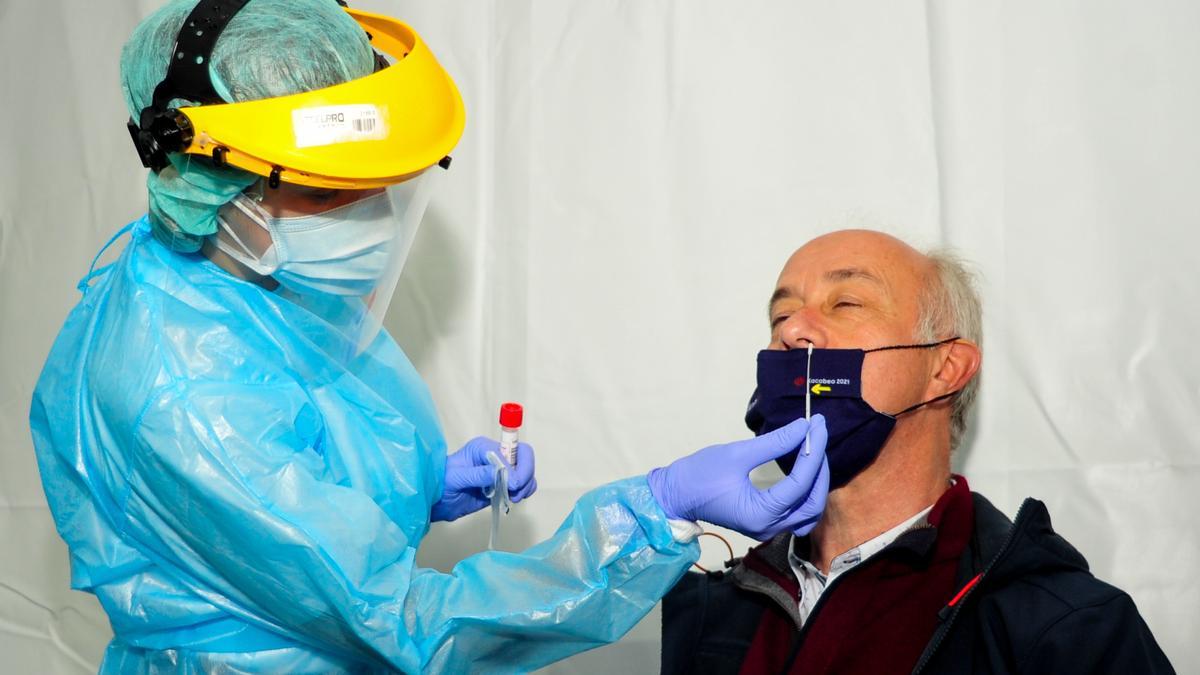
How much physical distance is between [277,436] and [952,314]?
3.92ft

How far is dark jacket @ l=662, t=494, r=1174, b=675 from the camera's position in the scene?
66.7 inches

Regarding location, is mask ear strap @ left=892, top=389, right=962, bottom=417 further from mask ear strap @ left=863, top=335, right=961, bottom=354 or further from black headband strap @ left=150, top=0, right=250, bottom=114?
black headband strap @ left=150, top=0, right=250, bottom=114

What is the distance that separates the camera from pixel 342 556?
152 cm

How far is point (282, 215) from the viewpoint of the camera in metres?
1.66

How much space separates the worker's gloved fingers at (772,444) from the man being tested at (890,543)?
0.19 metres

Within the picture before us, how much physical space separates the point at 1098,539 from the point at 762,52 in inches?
49.4

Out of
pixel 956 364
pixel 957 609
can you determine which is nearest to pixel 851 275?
pixel 956 364

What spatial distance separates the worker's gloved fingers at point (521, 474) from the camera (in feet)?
6.78

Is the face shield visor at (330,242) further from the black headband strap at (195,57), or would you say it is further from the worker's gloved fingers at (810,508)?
the worker's gloved fingers at (810,508)

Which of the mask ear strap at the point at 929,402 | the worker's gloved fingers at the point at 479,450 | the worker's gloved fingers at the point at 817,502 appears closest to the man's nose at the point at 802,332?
the mask ear strap at the point at 929,402

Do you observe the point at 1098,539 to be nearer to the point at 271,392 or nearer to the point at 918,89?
the point at 918,89

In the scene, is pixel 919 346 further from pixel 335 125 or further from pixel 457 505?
pixel 335 125

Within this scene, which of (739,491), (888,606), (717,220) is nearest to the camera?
(739,491)

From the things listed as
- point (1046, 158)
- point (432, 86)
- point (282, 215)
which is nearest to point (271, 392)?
point (282, 215)
